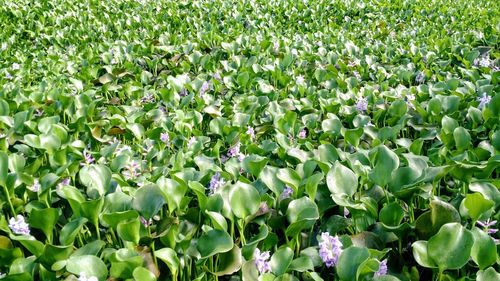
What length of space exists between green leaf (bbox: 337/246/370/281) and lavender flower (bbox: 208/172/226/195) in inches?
29.5

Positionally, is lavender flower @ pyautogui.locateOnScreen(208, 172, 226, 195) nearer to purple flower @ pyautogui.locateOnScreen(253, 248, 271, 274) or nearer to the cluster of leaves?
the cluster of leaves

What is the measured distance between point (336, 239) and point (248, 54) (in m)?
3.71

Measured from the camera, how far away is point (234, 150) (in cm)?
294

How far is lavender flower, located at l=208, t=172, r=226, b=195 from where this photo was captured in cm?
230

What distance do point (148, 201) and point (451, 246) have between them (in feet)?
3.50

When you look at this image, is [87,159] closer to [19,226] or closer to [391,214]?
[19,226]

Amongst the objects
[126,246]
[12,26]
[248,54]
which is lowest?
[12,26]

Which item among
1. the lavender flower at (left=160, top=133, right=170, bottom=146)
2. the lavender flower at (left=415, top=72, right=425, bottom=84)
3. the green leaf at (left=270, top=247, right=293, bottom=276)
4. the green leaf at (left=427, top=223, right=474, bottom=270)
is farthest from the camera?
the lavender flower at (left=415, top=72, right=425, bottom=84)

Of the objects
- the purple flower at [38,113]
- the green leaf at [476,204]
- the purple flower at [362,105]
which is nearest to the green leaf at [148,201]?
the green leaf at [476,204]

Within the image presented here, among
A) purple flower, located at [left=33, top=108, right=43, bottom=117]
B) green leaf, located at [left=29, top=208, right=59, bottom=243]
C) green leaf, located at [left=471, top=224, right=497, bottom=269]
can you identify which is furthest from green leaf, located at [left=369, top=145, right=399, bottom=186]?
purple flower, located at [left=33, top=108, right=43, bottom=117]

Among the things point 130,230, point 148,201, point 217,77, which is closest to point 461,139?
point 148,201

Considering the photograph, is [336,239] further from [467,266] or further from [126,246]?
[126,246]

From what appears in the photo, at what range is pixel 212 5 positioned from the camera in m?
7.96

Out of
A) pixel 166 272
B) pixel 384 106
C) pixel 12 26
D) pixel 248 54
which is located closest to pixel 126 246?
pixel 166 272
